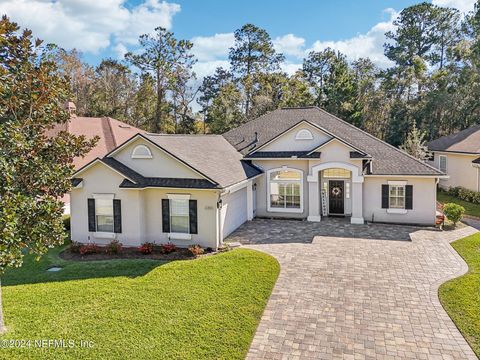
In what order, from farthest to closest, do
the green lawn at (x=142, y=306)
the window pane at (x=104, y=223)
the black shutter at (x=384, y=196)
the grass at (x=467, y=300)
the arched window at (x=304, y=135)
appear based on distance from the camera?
the arched window at (x=304, y=135)
the black shutter at (x=384, y=196)
the window pane at (x=104, y=223)
the grass at (x=467, y=300)
the green lawn at (x=142, y=306)

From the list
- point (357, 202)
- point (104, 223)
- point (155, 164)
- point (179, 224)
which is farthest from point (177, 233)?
point (357, 202)

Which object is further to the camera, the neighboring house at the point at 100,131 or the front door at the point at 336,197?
the neighboring house at the point at 100,131

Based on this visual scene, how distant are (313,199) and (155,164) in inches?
365

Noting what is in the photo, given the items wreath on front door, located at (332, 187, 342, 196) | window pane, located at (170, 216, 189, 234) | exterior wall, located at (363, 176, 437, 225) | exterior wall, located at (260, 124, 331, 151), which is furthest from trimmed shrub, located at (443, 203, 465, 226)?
window pane, located at (170, 216, 189, 234)

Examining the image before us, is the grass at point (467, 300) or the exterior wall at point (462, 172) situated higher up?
the exterior wall at point (462, 172)

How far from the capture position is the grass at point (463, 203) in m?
23.6

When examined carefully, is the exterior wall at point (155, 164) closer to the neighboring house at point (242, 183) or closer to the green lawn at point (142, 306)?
the neighboring house at point (242, 183)

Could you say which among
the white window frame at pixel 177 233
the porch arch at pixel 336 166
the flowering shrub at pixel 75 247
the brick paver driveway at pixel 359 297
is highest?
the porch arch at pixel 336 166

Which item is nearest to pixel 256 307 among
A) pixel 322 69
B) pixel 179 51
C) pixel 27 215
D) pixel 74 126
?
pixel 27 215

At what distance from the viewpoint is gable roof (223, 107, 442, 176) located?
19.8 meters

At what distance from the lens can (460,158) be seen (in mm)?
29047

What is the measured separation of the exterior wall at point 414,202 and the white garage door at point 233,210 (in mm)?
6851

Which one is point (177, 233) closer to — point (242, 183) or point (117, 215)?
point (117, 215)

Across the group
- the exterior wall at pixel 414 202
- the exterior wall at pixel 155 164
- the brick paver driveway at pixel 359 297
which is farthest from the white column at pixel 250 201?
the exterior wall at pixel 414 202
